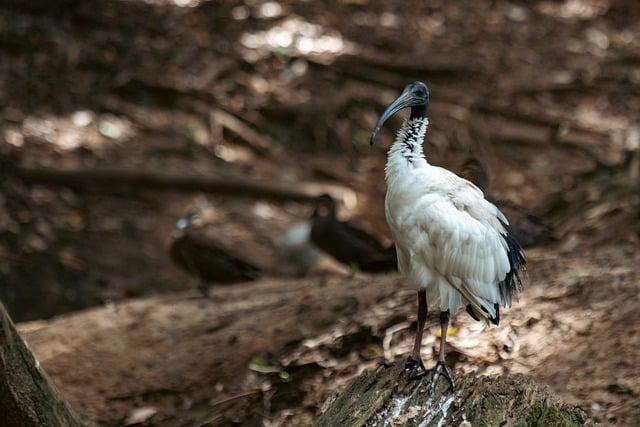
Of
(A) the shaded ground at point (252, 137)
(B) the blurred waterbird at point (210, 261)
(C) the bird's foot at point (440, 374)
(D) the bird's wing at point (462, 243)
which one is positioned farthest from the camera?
(B) the blurred waterbird at point (210, 261)

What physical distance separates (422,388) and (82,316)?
4.78 m

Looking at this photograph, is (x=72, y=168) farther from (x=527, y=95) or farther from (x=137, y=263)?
(x=527, y=95)

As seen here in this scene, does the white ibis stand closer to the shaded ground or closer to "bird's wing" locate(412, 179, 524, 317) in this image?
"bird's wing" locate(412, 179, 524, 317)

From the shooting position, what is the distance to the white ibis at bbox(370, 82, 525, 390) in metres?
5.14

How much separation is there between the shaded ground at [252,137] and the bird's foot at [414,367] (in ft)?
6.92

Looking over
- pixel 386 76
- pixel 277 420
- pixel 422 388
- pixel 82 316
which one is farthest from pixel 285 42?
pixel 422 388

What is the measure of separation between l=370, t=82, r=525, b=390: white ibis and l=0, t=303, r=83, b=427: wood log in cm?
182

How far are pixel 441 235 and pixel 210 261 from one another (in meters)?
5.50

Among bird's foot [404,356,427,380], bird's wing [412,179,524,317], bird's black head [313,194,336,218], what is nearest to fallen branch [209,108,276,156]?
bird's black head [313,194,336,218]

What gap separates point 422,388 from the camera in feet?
15.8

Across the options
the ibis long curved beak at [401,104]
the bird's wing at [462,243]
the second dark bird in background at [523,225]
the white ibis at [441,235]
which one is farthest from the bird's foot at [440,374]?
the second dark bird in background at [523,225]

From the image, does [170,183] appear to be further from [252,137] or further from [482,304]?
[482,304]

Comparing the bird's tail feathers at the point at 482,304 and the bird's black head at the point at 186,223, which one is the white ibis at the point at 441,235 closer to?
the bird's tail feathers at the point at 482,304

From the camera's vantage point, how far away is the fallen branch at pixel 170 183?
12680 mm
